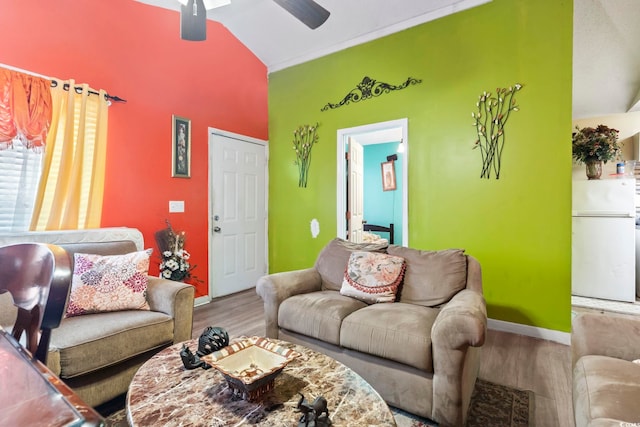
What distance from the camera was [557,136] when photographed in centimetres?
264

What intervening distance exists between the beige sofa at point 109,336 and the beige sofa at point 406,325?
60cm

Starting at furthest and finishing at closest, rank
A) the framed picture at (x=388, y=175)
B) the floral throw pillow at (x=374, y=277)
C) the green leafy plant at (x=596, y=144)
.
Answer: the framed picture at (x=388, y=175), the green leafy plant at (x=596, y=144), the floral throw pillow at (x=374, y=277)

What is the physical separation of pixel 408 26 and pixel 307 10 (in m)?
1.77

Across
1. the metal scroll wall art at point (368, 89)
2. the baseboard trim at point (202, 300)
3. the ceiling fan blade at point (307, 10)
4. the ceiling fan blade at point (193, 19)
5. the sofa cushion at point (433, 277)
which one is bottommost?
the baseboard trim at point (202, 300)

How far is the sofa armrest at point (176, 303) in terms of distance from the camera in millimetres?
2020

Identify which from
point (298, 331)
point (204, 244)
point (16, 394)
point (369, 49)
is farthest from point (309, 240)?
point (16, 394)

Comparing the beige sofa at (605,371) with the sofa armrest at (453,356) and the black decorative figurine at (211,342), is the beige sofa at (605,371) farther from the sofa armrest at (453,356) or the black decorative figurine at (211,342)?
the black decorative figurine at (211,342)

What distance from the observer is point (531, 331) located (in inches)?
108

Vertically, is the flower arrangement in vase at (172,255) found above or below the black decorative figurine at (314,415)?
above

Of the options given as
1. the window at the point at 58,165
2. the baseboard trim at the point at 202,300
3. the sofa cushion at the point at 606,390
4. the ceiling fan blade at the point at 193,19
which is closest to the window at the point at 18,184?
the window at the point at 58,165

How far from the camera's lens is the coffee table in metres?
1.01

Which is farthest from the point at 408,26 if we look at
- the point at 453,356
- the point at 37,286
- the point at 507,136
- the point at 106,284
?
the point at 37,286

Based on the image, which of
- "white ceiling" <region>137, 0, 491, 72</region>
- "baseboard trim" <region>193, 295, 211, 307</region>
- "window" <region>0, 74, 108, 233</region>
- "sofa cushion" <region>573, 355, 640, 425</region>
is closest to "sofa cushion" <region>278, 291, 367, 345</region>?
"sofa cushion" <region>573, 355, 640, 425</region>

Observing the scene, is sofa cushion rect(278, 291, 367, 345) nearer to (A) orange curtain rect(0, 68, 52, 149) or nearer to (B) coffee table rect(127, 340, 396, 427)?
(B) coffee table rect(127, 340, 396, 427)
